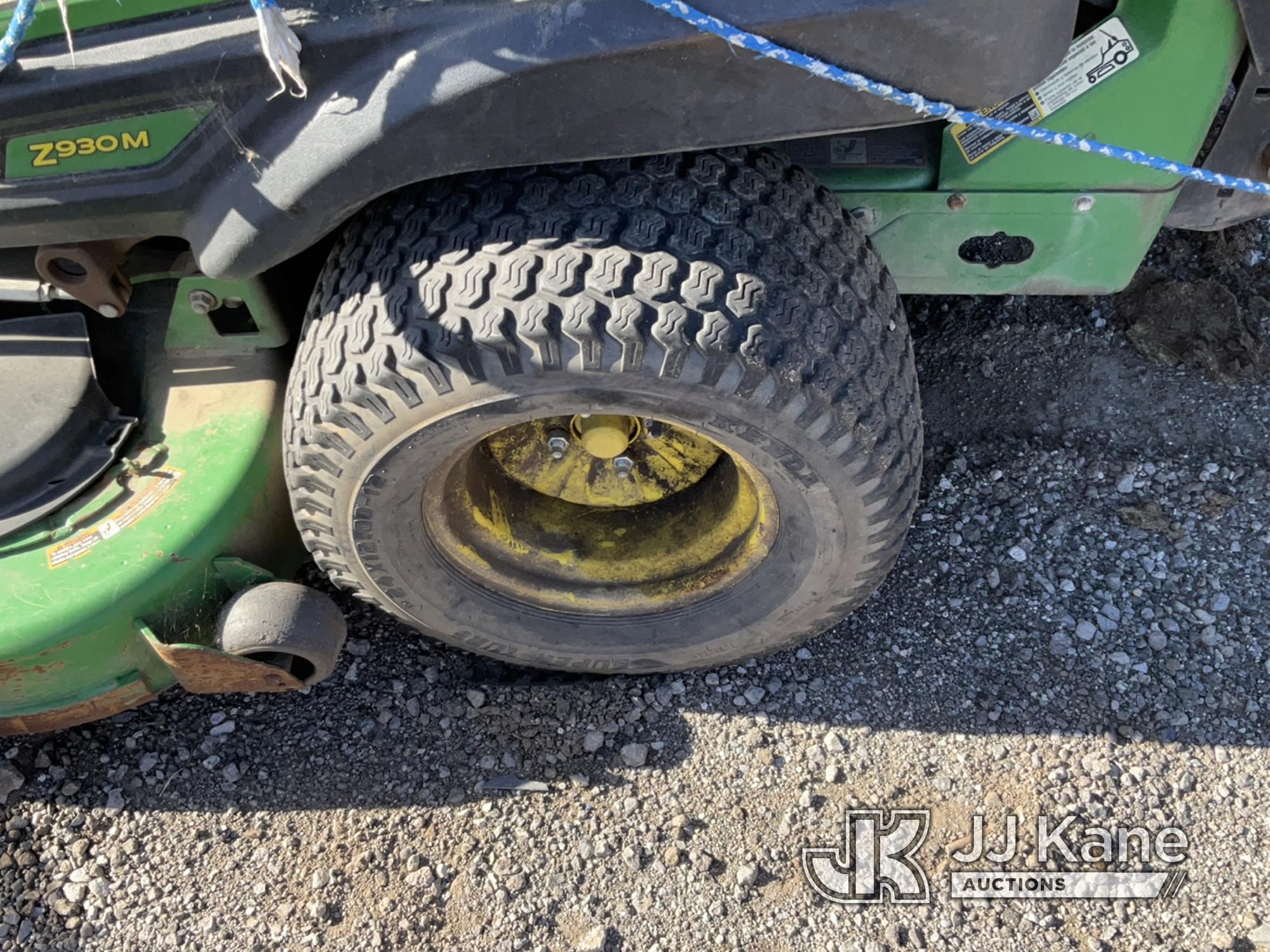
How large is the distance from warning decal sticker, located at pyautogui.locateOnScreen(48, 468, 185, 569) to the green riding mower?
12 millimetres

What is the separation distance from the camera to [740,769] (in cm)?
252

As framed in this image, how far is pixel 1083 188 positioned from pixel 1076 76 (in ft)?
0.78

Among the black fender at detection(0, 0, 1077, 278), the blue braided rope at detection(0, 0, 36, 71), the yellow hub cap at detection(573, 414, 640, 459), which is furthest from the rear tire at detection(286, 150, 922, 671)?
the blue braided rope at detection(0, 0, 36, 71)

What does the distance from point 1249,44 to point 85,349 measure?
94.6 inches

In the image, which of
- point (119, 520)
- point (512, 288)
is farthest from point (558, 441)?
point (119, 520)

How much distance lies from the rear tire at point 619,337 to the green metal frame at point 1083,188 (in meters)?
0.27

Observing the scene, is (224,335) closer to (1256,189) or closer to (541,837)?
(541,837)

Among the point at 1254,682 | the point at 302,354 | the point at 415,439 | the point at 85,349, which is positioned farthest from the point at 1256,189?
the point at 85,349

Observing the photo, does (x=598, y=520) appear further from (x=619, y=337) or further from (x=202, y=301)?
(x=202, y=301)

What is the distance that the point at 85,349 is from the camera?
245 centimetres

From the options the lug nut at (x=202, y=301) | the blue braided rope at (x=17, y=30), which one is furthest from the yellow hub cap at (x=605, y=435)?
the blue braided rope at (x=17, y=30)

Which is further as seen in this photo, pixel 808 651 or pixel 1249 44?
pixel 808 651

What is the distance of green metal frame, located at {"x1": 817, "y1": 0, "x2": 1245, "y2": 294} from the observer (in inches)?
81.2

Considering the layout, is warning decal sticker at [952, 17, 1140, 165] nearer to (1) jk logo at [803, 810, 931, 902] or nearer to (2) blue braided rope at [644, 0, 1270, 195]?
(2) blue braided rope at [644, 0, 1270, 195]
